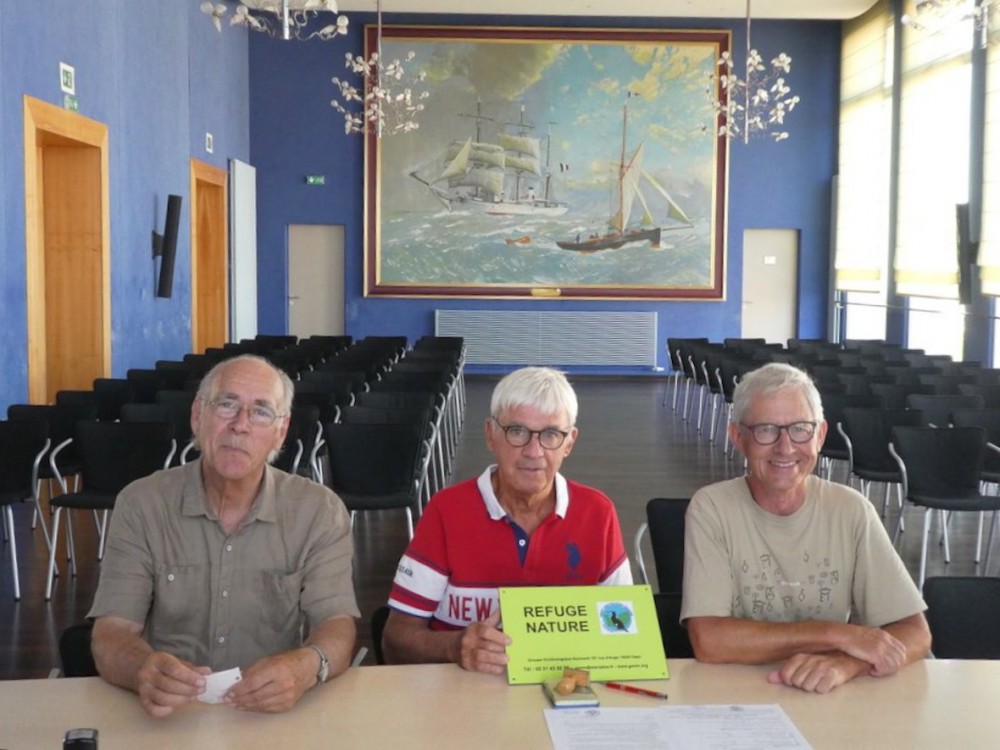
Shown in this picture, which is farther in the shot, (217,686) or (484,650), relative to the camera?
(484,650)

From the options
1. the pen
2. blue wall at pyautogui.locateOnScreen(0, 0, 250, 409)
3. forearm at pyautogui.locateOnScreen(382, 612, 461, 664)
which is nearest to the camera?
the pen

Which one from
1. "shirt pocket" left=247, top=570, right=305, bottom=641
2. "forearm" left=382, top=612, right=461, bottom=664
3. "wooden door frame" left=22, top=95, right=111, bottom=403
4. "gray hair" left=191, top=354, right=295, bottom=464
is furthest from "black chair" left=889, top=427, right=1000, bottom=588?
"wooden door frame" left=22, top=95, right=111, bottom=403

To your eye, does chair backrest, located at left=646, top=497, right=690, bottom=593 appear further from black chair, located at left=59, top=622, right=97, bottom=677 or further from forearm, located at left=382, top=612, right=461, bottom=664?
black chair, located at left=59, top=622, right=97, bottom=677

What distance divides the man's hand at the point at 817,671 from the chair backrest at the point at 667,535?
118 cm

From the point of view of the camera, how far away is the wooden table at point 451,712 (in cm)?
208

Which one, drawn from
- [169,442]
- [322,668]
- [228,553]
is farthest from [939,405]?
[322,668]

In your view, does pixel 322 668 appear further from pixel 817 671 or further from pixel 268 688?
pixel 817 671

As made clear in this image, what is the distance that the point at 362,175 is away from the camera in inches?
693

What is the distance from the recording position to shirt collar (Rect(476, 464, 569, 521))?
2898 millimetres

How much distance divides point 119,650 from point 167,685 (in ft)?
1.01

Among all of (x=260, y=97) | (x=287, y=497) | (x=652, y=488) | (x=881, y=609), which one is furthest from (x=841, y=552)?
(x=260, y=97)

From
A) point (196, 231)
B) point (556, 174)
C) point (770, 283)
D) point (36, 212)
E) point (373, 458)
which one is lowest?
point (373, 458)

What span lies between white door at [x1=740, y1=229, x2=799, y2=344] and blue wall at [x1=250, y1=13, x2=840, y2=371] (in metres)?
0.23

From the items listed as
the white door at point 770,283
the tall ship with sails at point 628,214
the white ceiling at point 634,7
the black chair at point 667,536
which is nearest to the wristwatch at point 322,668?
the black chair at point 667,536
